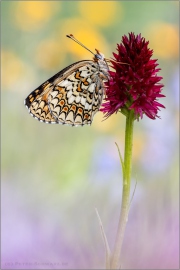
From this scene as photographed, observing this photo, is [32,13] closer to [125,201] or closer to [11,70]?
[11,70]

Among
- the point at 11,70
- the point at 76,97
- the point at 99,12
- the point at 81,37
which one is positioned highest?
the point at 99,12

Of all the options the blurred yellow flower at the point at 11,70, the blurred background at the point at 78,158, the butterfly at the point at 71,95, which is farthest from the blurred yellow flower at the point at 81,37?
the butterfly at the point at 71,95

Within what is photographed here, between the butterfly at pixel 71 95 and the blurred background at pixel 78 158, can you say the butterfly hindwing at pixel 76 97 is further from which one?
the blurred background at pixel 78 158

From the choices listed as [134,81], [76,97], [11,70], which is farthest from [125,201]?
[11,70]

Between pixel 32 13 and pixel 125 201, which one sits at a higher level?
pixel 32 13

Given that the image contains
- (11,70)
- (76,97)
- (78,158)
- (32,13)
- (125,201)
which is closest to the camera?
(125,201)

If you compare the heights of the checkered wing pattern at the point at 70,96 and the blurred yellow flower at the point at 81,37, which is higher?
the blurred yellow flower at the point at 81,37

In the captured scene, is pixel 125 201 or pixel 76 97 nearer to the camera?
pixel 125 201

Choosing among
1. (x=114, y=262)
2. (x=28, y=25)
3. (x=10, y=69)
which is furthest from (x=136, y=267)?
(x=28, y=25)
